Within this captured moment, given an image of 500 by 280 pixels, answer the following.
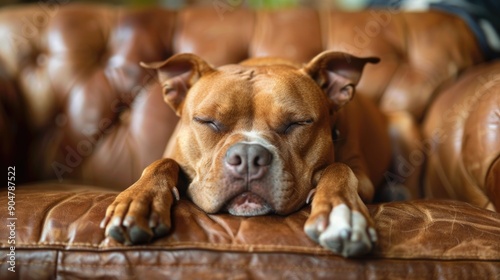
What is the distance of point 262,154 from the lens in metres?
1.84

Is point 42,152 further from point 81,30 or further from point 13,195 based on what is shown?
point 13,195

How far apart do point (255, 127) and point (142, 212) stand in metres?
0.59

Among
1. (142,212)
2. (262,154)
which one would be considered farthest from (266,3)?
(142,212)

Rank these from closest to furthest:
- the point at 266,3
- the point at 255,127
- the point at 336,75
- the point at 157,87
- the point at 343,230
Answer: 1. the point at 343,230
2. the point at 255,127
3. the point at 336,75
4. the point at 157,87
5. the point at 266,3

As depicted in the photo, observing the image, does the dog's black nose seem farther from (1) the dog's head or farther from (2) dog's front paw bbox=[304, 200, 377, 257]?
(2) dog's front paw bbox=[304, 200, 377, 257]

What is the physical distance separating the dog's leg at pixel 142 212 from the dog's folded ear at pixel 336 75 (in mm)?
866

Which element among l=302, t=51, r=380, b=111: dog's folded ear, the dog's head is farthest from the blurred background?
the dog's head

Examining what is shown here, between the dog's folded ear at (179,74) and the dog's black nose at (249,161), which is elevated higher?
the dog's folded ear at (179,74)

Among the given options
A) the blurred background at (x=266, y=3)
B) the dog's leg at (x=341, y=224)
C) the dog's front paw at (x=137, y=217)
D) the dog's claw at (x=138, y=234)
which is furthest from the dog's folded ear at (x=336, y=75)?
the blurred background at (x=266, y=3)

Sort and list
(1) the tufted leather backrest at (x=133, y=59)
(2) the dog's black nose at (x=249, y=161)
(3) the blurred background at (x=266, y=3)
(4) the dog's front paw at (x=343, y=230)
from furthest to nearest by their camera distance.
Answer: (3) the blurred background at (x=266, y=3) → (1) the tufted leather backrest at (x=133, y=59) → (2) the dog's black nose at (x=249, y=161) → (4) the dog's front paw at (x=343, y=230)

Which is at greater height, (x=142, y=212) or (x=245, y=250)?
(x=142, y=212)

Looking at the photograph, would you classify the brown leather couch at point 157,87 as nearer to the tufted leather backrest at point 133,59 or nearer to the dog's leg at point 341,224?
the tufted leather backrest at point 133,59

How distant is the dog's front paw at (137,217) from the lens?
162cm

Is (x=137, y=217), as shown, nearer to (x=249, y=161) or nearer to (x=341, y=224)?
(x=249, y=161)
